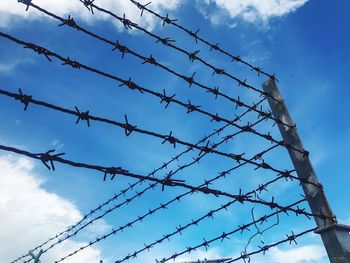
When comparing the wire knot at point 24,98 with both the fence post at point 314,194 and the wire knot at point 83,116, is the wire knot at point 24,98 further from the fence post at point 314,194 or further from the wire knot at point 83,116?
the fence post at point 314,194

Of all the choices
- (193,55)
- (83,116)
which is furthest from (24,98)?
(193,55)

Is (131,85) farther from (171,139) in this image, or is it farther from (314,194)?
(314,194)

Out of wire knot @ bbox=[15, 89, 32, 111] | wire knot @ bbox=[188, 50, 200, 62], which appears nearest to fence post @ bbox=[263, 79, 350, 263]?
wire knot @ bbox=[188, 50, 200, 62]

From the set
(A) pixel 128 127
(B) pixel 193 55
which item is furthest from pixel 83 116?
(B) pixel 193 55

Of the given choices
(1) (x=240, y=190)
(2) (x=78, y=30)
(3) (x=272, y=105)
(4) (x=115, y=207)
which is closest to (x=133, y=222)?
(4) (x=115, y=207)

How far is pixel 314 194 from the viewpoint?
221 inches

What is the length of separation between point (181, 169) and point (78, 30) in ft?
11.4

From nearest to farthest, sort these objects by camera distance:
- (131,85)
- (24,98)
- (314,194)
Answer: (24,98) < (131,85) < (314,194)

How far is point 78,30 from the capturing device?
3.90m

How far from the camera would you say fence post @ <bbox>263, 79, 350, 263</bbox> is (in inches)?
201

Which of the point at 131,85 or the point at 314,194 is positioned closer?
the point at 131,85

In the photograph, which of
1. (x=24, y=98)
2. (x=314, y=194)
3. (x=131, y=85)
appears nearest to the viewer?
(x=24, y=98)

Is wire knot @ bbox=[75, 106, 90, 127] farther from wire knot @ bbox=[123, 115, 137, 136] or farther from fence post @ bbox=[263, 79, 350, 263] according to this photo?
fence post @ bbox=[263, 79, 350, 263]

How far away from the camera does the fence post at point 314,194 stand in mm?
5105
